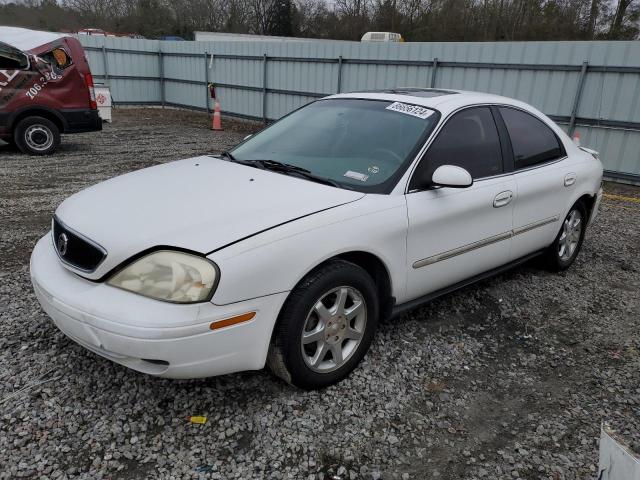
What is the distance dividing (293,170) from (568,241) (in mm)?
2916

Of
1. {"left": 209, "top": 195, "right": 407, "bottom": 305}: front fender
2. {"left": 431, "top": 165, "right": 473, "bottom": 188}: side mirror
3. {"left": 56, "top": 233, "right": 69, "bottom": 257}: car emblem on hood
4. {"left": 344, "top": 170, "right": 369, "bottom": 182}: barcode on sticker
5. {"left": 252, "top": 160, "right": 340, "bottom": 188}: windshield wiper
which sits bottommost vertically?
{"left": 56, "top": 233, "right": 69, "bottom": 257}: car emblem on hood

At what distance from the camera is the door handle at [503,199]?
352cm

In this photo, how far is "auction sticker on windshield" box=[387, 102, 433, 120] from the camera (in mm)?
3352

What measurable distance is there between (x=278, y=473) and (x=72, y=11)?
1896 inches

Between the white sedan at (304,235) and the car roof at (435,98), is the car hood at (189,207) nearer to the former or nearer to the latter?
the white sedan at (304,235)

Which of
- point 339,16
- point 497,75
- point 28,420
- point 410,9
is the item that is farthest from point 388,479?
point 339,16

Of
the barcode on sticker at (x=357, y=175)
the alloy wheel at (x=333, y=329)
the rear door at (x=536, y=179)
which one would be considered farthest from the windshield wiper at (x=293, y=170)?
the rear door at (x=536, y=179)

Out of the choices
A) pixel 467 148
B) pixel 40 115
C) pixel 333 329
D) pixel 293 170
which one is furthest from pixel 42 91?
pixel 333 329

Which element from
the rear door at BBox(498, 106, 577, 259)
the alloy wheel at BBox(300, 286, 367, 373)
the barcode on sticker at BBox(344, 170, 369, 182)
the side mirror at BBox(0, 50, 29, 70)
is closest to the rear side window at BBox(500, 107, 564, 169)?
the rear door at BBox(498, 106, 577, 259)

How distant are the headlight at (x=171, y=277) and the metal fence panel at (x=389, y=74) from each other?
28.0 ft

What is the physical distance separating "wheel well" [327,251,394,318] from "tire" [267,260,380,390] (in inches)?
3.9

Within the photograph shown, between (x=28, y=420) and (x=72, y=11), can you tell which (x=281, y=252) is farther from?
(x=72, y=11)

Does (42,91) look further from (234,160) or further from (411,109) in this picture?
(411,109)

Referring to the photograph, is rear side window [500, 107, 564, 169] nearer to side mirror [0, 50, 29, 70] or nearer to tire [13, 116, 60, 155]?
side mirror [0, 50, 29, 70]
